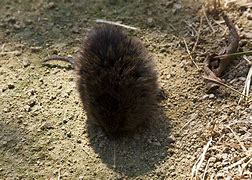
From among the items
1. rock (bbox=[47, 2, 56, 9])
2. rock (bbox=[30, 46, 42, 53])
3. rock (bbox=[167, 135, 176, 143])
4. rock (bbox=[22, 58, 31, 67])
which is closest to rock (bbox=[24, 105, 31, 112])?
rock (bbox=[22, 58, 31, 67])

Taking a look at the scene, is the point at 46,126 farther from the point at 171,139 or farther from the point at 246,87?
Answer: the point at 246,87

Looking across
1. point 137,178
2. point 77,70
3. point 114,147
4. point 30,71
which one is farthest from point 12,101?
point 137,178

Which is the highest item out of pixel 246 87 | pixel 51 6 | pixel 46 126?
pixel 246 87

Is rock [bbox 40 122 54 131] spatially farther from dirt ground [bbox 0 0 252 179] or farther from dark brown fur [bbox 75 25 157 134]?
dark brown fur [bbox 75 25 157 134]

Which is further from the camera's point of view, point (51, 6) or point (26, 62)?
point (51, 6)

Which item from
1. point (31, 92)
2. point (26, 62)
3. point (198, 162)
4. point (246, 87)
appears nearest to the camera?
point (198, 162)

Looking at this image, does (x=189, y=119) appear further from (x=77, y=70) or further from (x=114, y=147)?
(x=77, y=70)

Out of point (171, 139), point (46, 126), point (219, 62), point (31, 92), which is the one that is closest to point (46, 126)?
point (46, 126)
